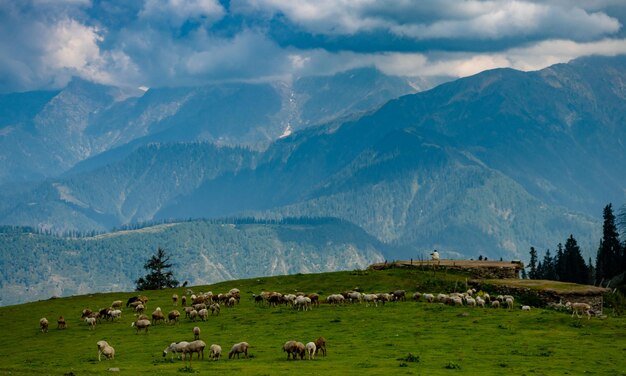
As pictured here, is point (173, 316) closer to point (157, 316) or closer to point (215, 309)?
point (157, 316)

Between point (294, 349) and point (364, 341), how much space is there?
8715 millimetres

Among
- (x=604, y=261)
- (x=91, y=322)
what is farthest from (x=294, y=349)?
(x=604, y=261)

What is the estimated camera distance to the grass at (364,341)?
55.9 metres

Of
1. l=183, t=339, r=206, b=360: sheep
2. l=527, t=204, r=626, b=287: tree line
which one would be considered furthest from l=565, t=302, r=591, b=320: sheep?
l=527, t=204, r=626, b=287: tree line

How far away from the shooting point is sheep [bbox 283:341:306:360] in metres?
59.8

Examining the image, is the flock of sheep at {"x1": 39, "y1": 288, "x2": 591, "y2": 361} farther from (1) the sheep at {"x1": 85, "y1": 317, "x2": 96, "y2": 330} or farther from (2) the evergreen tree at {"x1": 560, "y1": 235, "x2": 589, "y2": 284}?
(2) the evergreen tree at {"x1": 560, "y1": 235, "x2": 589, "y2": 284}

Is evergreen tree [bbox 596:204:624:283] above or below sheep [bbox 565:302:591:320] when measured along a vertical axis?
above

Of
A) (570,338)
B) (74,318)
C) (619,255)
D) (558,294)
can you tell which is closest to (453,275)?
(558,294)

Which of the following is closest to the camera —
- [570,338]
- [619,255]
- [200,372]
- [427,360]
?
[200,372]

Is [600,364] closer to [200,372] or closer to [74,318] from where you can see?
[200,372]

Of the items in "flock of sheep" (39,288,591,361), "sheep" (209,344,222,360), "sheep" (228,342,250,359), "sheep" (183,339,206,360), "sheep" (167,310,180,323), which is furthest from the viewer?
"flock of sheep" (39,288,591,361)

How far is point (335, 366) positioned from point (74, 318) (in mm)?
43505

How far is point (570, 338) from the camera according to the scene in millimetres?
66250

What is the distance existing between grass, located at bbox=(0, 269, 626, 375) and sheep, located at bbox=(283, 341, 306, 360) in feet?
3.69
